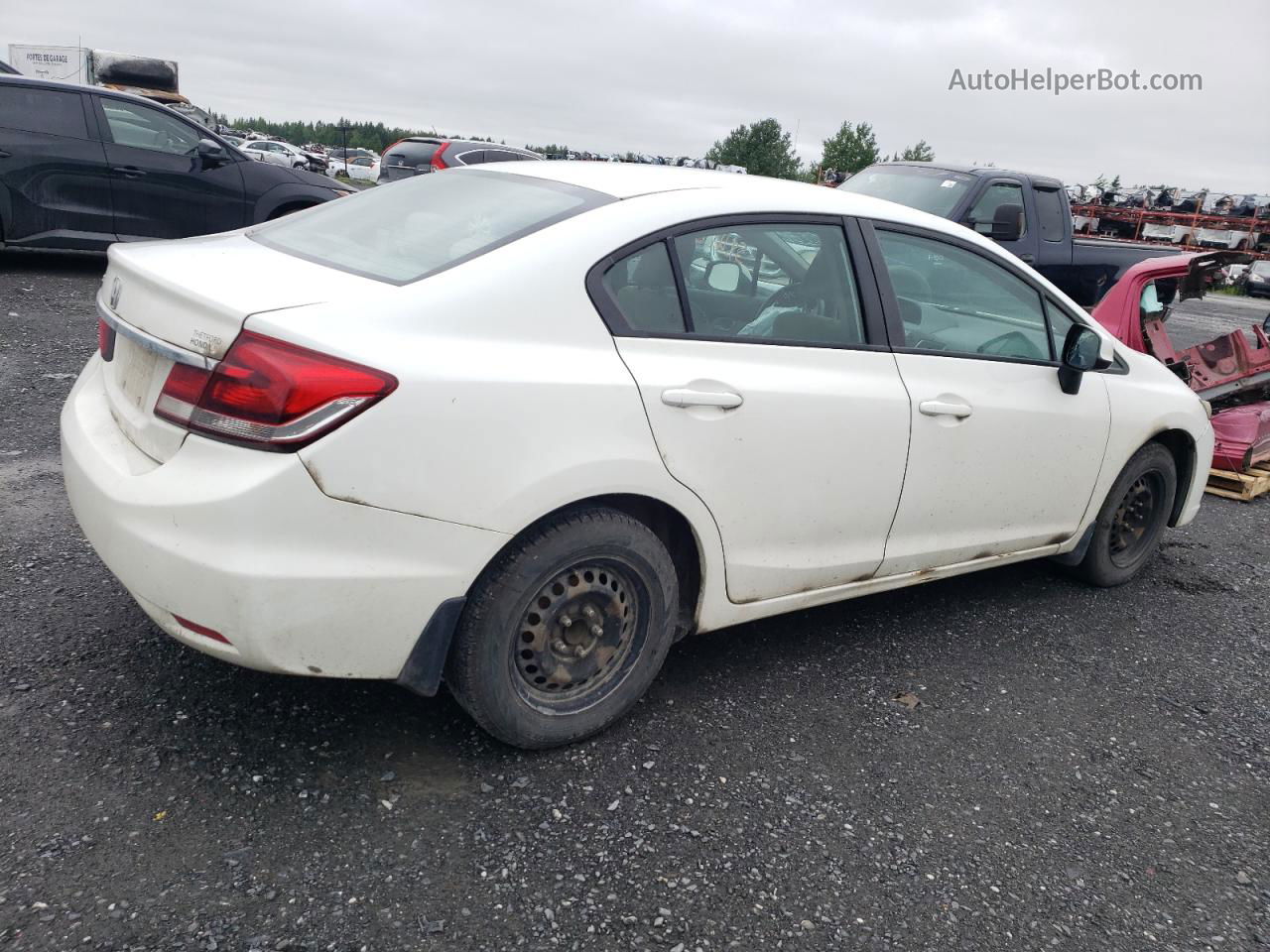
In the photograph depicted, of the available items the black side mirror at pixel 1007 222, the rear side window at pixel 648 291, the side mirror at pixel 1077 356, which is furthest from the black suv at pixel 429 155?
the rear side window at pixel 648 291

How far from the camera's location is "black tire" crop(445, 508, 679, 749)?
Answer: 253cm

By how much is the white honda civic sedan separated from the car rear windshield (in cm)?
2

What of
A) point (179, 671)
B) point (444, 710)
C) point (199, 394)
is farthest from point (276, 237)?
point (444, 710)

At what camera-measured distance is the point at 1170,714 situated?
3.45 m

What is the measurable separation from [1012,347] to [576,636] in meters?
2.03

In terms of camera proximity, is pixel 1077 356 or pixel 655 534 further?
pixel 1077 356

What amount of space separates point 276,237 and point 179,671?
1.35m

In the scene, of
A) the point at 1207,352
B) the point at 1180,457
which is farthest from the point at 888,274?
the point at 1207,352

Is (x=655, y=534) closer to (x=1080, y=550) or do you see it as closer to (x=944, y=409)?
(x=944, y=409)

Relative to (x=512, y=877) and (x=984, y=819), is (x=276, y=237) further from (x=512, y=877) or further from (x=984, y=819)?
(x=984, y=819)

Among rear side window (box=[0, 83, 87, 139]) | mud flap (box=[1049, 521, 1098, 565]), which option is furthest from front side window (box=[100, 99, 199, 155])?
mud flap (box=[1049, 521, 1098, 565])

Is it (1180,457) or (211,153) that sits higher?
(211,153)

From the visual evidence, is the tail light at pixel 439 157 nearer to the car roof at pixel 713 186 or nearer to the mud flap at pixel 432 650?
the car roof at pixel 713 186

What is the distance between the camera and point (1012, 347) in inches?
146
